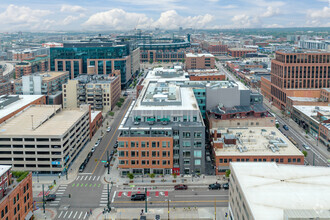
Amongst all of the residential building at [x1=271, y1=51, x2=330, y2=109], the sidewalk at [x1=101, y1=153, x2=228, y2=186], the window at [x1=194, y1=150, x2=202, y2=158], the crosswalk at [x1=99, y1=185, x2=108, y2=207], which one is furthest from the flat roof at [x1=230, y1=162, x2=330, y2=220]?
the residential building at [x1=271, y1=51, x2=330, y2=109]

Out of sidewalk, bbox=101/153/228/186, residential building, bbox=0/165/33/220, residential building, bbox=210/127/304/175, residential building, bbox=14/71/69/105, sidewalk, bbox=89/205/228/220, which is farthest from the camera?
residential building, bbox=14/71/69/105

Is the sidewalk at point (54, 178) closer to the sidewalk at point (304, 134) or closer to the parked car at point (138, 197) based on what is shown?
the parked car at point (138, 197)

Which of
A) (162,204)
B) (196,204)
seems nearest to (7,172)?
(162,204)

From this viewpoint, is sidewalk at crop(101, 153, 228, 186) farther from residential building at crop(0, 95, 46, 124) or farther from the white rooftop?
the white rooftop

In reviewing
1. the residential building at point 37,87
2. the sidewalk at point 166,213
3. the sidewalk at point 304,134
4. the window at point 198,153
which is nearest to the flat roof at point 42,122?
the sidewalk at point 166,213

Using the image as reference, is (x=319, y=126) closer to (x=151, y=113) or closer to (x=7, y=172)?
(x=151, y=113)
